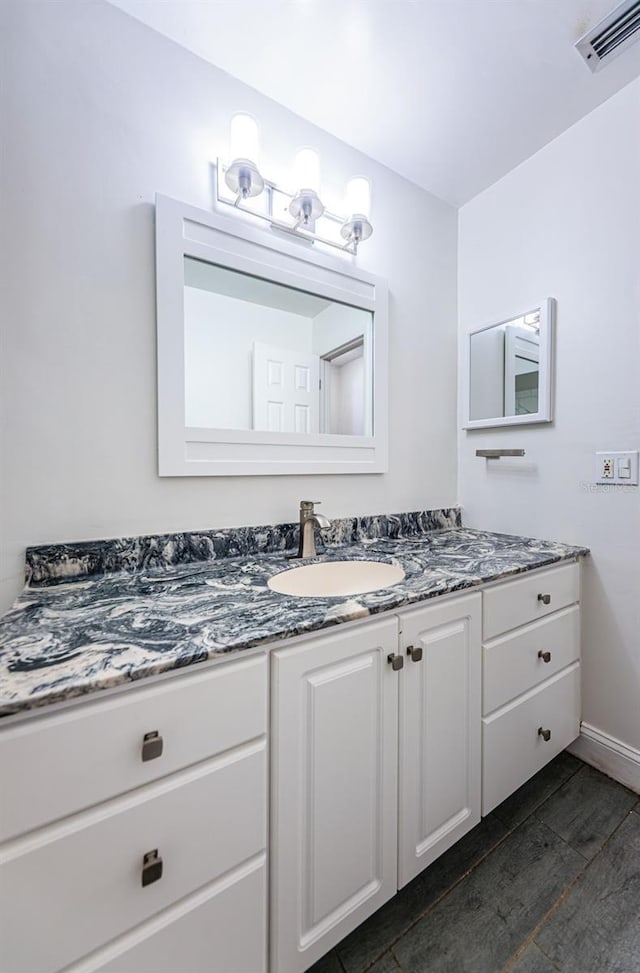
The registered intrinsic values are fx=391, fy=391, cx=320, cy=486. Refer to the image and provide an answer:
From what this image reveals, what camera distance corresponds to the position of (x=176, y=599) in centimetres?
87

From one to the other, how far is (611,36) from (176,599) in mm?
1915

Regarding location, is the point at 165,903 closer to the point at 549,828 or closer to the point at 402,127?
the point at 549,828

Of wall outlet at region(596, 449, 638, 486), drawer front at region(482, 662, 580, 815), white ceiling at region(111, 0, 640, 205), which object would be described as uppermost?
white ceiling at region(111, 0, 640, 205)

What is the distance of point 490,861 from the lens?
108 centimetres

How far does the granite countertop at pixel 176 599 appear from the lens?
0.58 meters

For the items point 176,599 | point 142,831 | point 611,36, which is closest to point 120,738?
point 142,831

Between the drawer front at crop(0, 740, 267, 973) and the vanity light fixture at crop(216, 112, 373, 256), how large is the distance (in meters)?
1.45

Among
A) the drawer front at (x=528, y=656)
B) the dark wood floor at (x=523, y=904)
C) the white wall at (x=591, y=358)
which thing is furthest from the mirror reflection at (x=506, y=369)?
the dark wood floor at (x=523, y=904)

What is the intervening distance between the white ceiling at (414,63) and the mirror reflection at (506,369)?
2.18ft

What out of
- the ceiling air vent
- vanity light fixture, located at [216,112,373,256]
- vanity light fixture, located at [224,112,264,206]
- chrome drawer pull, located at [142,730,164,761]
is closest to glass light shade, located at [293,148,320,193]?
vanity light fixture, located at [216,112,373,256]

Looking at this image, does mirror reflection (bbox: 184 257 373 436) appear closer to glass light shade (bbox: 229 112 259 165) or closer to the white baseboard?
glass light shade (bbox: 229 112 259 165)

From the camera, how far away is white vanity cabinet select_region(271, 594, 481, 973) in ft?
2.41

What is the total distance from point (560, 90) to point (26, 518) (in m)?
2.06

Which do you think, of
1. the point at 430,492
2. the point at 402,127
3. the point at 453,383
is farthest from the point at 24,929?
the point at 402,127
